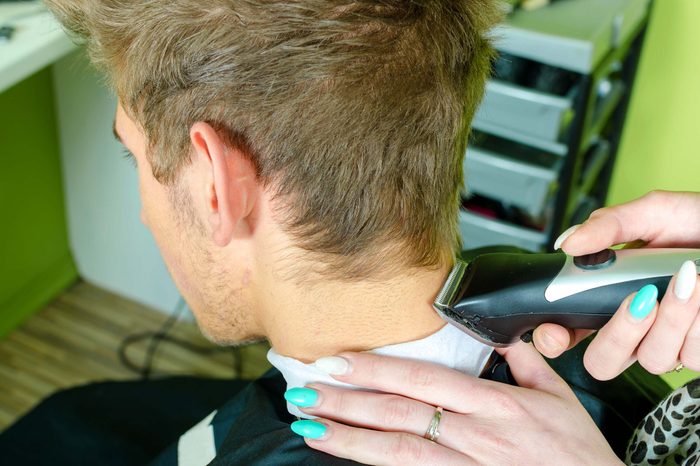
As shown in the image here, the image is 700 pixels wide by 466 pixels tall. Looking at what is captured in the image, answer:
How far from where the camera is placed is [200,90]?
0.76 m

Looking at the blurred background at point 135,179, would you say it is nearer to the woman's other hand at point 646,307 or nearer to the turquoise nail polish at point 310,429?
the woman's other hand at point 646,307

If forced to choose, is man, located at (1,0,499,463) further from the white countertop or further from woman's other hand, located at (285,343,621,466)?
the white countertop

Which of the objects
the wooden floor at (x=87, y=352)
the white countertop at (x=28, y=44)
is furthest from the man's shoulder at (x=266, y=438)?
the wooden floor at (x=87, y=352)

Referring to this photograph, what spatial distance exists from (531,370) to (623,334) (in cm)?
13

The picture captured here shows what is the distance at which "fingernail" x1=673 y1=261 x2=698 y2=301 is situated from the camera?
743mm

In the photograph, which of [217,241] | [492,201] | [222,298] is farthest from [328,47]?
[492,201]

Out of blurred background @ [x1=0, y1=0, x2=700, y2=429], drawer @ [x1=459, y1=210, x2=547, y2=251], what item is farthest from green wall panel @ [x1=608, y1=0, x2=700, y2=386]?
drawer @ [x1=459, y1=210, x2=547, y2=251]

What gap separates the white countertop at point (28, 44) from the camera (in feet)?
4.42

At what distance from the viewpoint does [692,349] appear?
2.60 feet

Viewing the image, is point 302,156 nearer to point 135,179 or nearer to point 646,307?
point 646,307

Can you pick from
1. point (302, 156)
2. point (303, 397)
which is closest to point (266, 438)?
point (303, 397)

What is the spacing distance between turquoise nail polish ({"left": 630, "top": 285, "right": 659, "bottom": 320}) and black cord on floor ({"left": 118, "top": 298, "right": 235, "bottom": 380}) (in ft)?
4.66

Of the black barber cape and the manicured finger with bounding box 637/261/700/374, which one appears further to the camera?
the black barber cape

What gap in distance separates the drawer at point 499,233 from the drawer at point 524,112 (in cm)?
19
